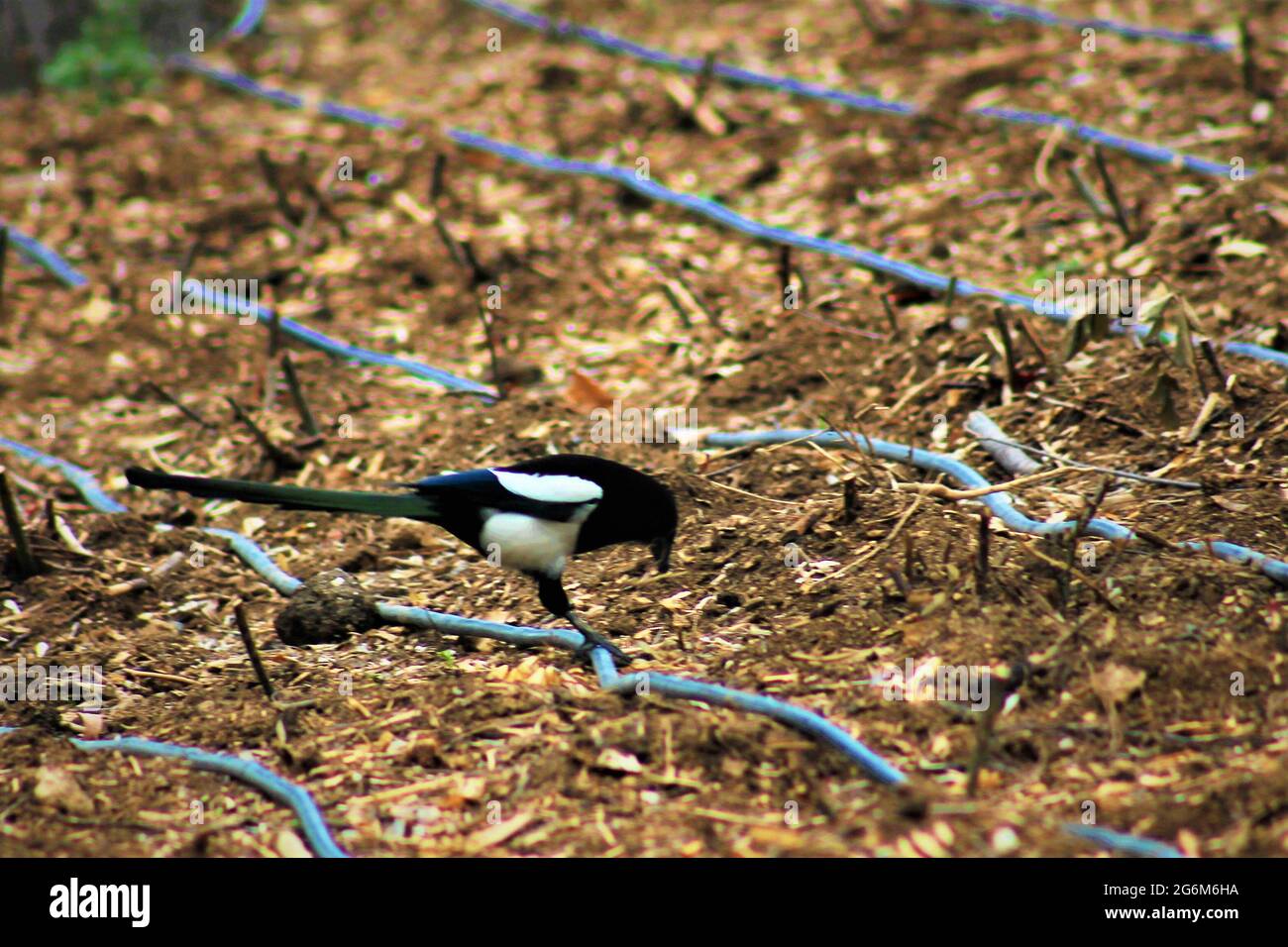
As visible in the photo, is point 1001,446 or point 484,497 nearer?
point 484,497

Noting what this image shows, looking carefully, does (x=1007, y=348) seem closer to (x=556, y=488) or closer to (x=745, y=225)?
(x=556, y=488)

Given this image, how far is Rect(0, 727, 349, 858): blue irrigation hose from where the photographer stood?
9.04 ft

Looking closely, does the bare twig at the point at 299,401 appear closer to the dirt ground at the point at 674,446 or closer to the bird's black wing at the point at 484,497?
the dirt ground at the point at 674,446

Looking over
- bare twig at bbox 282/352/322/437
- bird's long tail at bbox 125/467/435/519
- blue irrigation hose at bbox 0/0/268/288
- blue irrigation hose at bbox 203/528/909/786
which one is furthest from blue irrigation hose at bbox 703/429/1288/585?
blue irrigation hose at bbox 0/0/268/288

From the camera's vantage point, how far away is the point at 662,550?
147 inches

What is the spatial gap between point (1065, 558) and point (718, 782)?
1.12 metres

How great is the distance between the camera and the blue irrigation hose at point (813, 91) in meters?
5.75

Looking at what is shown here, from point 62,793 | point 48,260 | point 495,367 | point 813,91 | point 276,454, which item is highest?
point 813,91

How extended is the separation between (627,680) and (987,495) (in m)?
1.21

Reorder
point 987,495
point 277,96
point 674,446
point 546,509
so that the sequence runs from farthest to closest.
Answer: point 277,96 → point 674,446 → point 987,495 → point 546,509

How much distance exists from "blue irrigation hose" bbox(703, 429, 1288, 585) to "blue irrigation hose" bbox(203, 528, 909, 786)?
2.81 feet

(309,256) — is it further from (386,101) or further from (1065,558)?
(1065,558)

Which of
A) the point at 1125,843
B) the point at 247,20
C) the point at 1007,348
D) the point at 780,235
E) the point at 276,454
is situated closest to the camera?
the point at 1125,843

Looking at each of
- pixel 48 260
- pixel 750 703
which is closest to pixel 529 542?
pixel 750 703
